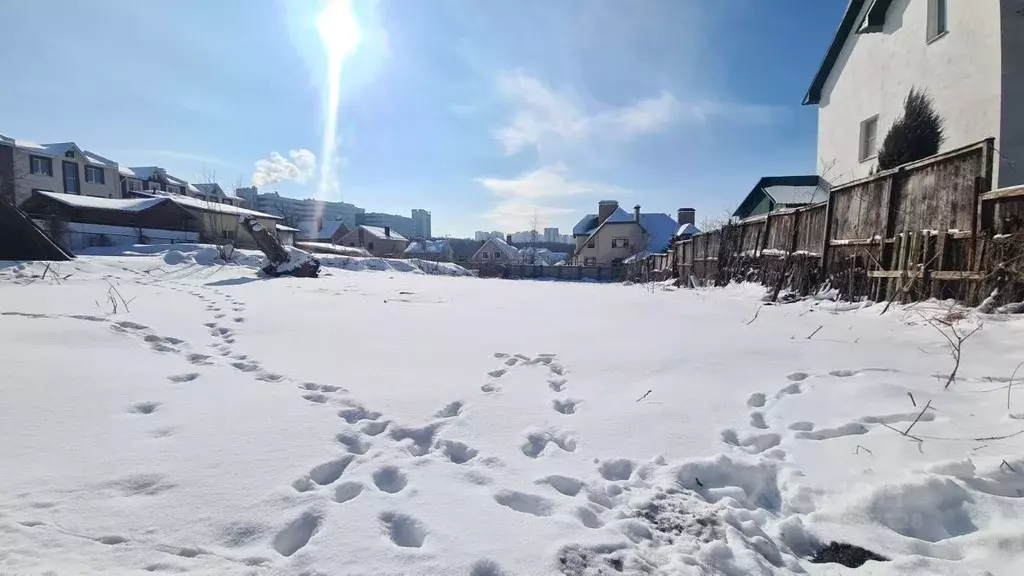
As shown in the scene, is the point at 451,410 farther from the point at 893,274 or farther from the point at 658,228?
the point at 658,228

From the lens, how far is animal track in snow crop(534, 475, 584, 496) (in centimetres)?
176

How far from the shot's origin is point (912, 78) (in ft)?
30.5

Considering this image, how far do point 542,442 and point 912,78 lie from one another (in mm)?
12242

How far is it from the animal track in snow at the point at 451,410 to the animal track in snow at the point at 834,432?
69.5 inches

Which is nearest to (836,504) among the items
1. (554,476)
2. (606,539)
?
(606,539)

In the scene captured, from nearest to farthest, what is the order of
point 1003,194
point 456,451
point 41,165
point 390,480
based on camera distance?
point 390,480 → point 456,451 → point 1003,194 → point 41,165

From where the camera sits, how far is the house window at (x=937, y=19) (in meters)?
8.59

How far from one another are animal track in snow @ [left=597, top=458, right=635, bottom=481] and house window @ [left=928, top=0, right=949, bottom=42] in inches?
467

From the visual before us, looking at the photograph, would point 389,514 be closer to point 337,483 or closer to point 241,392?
point 337,483

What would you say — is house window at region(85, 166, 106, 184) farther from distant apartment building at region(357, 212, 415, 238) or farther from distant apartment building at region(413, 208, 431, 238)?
distant apartment building at region(413, 208, 431, 238)

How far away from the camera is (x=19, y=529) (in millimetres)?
1309

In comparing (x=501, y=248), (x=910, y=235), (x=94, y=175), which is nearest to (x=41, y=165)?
(x=94, y=175)

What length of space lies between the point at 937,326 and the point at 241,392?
5.39 m

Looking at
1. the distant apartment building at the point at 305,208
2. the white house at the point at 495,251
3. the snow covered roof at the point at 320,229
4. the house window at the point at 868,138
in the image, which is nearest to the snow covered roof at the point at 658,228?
the white house at the point at 495,251
